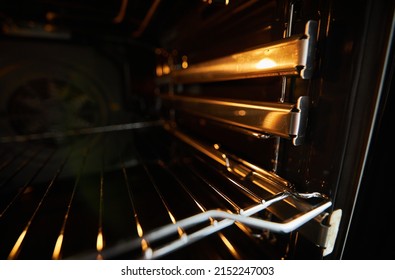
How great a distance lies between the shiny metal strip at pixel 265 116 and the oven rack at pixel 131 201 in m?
0.13

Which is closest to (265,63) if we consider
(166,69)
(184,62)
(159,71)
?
(184,62)

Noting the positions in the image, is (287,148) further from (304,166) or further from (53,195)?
(53,195)

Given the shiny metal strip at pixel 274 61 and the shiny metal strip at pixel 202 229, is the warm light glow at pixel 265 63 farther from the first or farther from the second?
the shiny metal strip at pixel 202 229

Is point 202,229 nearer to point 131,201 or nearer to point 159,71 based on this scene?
point 131,201

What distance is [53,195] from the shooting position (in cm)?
69

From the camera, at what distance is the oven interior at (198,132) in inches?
15.8

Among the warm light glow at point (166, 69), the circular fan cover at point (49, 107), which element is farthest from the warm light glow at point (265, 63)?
the circular fan cover at point (49, 107)

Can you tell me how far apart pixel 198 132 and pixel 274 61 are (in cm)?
Result: 61

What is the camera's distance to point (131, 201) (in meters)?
0.56

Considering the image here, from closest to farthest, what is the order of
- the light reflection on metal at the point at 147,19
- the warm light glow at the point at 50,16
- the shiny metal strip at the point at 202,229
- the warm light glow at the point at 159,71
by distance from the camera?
1. the shiny metal strip at the point at 202,229
2. the light reflection on metal at the point at 147,19
3. the warm light glow at the point at 50,16
4. the warm light glow at the point at 159,71

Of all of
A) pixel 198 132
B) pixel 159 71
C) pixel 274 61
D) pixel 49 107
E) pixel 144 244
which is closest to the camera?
pixel 144 244

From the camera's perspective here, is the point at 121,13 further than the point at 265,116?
Yes

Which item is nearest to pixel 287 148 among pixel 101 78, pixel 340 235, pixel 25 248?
pixel 340 235

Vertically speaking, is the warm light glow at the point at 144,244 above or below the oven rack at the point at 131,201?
above
